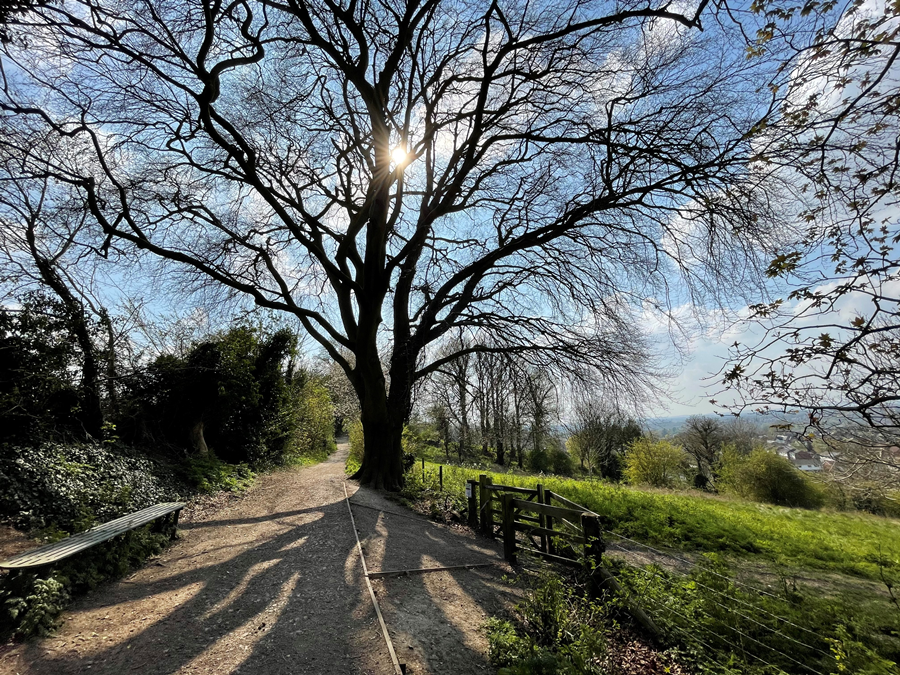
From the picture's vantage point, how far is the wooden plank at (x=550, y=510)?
5238 mm

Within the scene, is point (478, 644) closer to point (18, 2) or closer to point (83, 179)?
point (18, 2)

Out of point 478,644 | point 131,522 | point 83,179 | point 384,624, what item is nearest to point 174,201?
point 83,179

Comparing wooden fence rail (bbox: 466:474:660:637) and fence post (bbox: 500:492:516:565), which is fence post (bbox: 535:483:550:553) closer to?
wooden fence rail (bbox: 466:474:660:637)

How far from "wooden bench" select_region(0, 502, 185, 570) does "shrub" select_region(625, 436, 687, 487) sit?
24.1m

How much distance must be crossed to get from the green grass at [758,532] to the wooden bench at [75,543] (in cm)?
836

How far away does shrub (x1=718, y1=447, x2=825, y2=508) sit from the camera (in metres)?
17.1

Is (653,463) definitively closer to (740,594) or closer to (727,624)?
(740,594)

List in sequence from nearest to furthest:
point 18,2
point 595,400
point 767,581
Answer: point 18,2
point 767,581
point 595,400

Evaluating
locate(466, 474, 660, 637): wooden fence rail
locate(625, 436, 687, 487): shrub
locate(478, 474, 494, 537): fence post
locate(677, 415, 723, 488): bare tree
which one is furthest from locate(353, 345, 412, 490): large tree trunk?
locate(677, 415, 723, 488): bare tree

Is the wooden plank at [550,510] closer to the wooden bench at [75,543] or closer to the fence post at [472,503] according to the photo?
the fence post at [472,503]

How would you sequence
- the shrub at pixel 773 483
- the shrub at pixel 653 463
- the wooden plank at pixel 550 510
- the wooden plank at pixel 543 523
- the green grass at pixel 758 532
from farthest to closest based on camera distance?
1. the shrub at pixel 653 463
2. the shrub at pixel 773 483
3. the green grass at pixel 758 532
4. the wooden plank at pixel 543 523
5. the wooden plank at pixel 550 510

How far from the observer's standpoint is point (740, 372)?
289cm

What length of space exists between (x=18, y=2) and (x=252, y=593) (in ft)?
23.8

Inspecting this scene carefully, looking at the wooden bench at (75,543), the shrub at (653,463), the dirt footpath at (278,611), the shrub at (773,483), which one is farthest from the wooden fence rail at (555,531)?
the shrub at (653,463)
